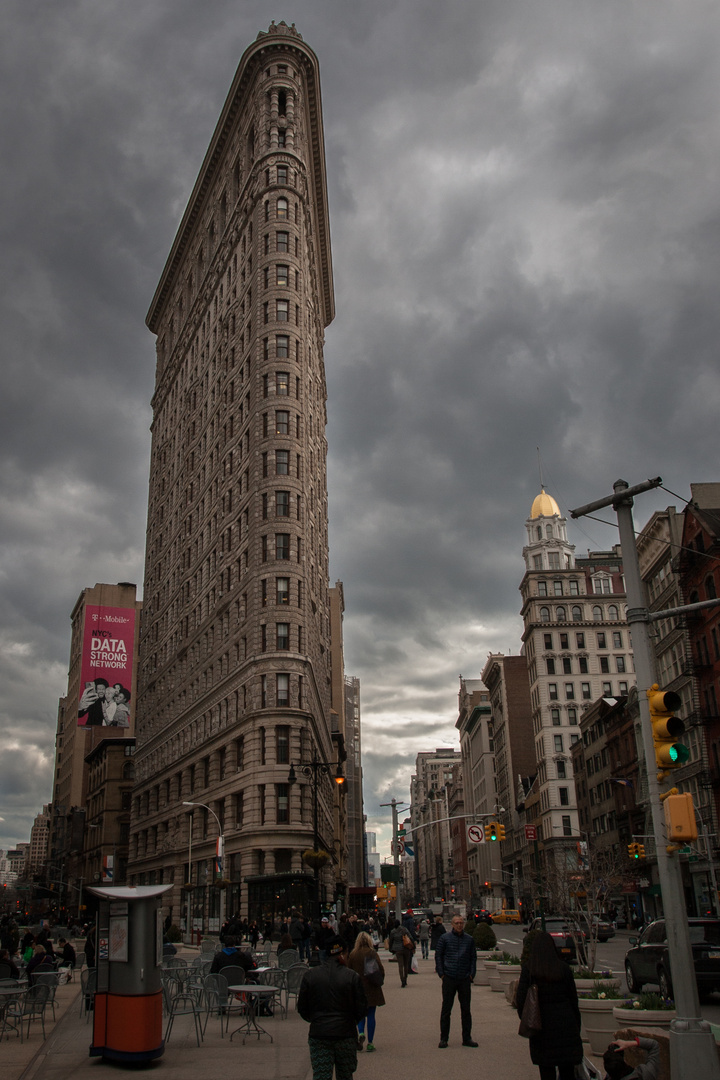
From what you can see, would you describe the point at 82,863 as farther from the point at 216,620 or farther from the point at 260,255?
the point at 260,255

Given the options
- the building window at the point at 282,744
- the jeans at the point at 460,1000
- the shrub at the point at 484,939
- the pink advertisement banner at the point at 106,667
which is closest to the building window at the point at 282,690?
the building window at the point at 282,744

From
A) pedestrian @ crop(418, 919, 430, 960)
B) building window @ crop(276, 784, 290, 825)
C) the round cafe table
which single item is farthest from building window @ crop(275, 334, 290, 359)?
the round cafe table

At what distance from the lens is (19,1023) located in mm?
17375

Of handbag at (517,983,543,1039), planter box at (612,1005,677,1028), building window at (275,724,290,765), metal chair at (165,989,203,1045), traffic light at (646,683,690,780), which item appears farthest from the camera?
building window at (275,724,290,765)

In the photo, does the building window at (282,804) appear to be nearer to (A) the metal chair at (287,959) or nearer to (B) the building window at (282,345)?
(B) the building window at (282,345)

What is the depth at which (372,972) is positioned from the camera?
1473cm

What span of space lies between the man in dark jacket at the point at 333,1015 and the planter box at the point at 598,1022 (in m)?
6.23

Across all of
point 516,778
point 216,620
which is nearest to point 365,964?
point 216,620

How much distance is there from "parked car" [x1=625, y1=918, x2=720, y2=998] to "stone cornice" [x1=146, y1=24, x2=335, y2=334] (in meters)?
84.2

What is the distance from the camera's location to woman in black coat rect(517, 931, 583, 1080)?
920 centimetres

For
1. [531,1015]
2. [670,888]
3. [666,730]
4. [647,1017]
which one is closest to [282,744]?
[647,1017]

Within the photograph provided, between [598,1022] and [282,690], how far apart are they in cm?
4833

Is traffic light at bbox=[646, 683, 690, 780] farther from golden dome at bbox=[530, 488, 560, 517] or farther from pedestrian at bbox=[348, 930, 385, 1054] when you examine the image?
golden dome at bbox=[530, 488, 560, 517]

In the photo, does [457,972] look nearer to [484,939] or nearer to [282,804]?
[484,939]
